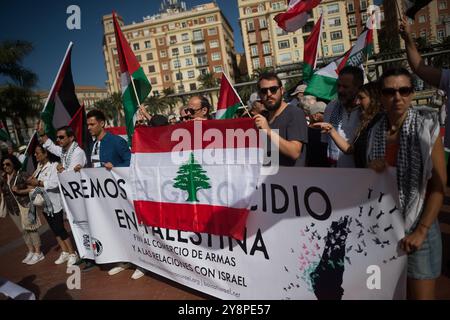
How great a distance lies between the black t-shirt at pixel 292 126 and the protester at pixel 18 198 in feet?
13.5

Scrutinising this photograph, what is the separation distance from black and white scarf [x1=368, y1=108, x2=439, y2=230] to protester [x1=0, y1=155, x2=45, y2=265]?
16.4ft

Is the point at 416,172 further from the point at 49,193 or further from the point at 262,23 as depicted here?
the point at 262,23

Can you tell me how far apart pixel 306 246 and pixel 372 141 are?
880mm

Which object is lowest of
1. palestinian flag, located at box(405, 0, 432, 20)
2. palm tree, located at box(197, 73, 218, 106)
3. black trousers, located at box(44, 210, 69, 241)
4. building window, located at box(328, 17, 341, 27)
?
black trousers, located at box(44, 210, 69, 241)

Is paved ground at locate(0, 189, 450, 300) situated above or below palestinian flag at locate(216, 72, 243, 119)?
below

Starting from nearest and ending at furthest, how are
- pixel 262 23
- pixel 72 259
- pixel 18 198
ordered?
1. pixel 72 259
2. pixel 18 198
3. pixel 262 23

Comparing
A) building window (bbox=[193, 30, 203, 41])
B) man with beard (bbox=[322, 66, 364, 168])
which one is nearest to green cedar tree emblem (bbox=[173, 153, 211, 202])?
man with beard (bbox=[322, 66, 364, 168])

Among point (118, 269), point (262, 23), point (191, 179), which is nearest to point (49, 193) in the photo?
point (118, 269)

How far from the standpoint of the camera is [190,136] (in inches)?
126

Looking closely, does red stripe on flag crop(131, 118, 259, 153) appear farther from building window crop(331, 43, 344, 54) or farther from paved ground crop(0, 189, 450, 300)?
building window crop(331, 43, 344, 54)

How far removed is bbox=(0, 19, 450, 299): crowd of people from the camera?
6.12ft
